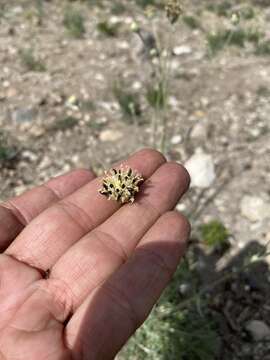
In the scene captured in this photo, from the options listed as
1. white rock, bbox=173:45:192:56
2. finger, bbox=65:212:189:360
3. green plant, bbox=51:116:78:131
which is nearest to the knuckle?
finger, bbox=65:212:189:360

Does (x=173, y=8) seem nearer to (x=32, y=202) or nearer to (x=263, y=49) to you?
(x=32, y=202)

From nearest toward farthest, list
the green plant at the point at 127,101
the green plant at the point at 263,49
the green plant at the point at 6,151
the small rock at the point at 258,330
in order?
the small rock at the point at 258,330 < the green plant at the point at 6,151 < the green plant at the point at 127,101 < the green plant at the point at 263,49

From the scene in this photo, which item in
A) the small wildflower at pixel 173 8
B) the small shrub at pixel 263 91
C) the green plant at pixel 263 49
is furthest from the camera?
the green plant at pixel 263 49

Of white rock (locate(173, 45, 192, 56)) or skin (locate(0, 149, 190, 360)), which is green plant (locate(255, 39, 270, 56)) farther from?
skin (locate(0, 149, 190, 360))

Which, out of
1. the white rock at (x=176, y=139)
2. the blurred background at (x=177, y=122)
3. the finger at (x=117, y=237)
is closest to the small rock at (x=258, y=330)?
the blurred background at (x=177, y=122)

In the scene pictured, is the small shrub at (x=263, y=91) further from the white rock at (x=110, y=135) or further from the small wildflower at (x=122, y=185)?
the small wildflower at (x=122, y=185)

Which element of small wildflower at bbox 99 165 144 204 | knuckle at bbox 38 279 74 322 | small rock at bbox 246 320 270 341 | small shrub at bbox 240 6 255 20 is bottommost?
small rock at bbox 246 320 270 341
